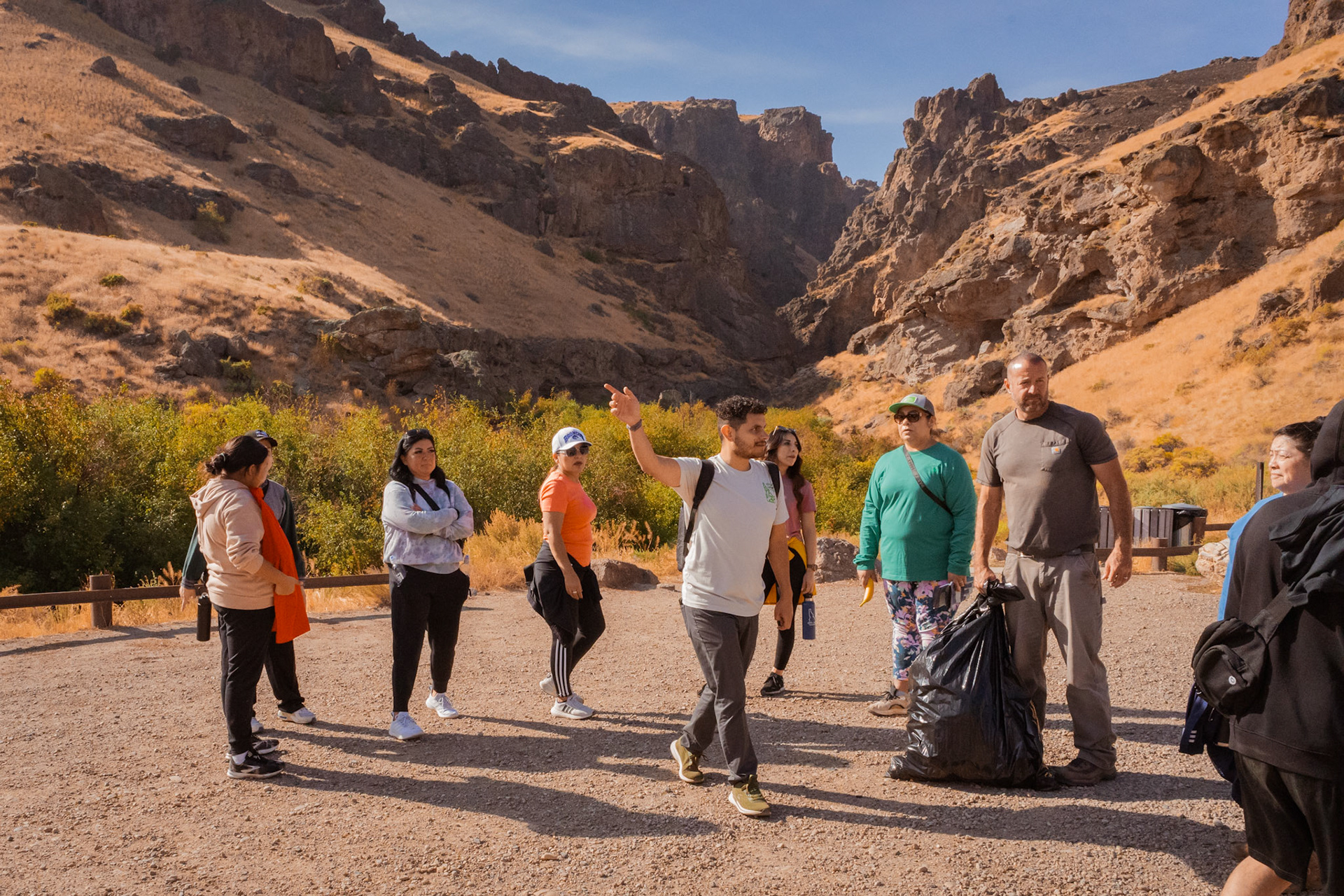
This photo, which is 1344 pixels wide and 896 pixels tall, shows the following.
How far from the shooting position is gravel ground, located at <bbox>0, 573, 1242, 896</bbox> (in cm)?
337

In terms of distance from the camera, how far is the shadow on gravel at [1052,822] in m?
3.47

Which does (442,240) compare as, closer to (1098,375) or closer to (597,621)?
(1098,375)

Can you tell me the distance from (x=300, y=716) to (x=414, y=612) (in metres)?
1.18

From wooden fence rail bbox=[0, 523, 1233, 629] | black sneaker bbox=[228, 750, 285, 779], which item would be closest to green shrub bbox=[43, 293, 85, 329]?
wooden fence rail bbox=[0, 523, 1233, 629]

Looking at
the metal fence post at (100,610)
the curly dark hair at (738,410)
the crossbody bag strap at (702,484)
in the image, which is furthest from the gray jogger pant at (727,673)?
the metal fence post at (100,610)

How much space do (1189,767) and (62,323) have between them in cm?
3793

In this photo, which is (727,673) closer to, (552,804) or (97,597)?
(552,804)

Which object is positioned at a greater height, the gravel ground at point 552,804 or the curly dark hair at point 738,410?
the curly dark hair at point 738,410

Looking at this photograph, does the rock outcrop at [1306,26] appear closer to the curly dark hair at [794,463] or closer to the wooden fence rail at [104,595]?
Result: the curly dark hair at [794,463]

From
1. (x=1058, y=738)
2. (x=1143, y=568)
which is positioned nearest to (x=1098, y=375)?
(x=1143, y=568)

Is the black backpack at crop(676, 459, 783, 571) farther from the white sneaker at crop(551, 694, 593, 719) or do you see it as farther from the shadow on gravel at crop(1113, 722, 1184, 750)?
the shadow on gravel at crop(1113, 722, 1184, 750)

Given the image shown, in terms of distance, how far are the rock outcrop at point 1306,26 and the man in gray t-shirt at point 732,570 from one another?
57.4 m

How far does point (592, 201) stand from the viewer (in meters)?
68.5

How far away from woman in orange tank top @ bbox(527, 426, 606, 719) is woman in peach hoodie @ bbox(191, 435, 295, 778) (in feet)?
4.90
